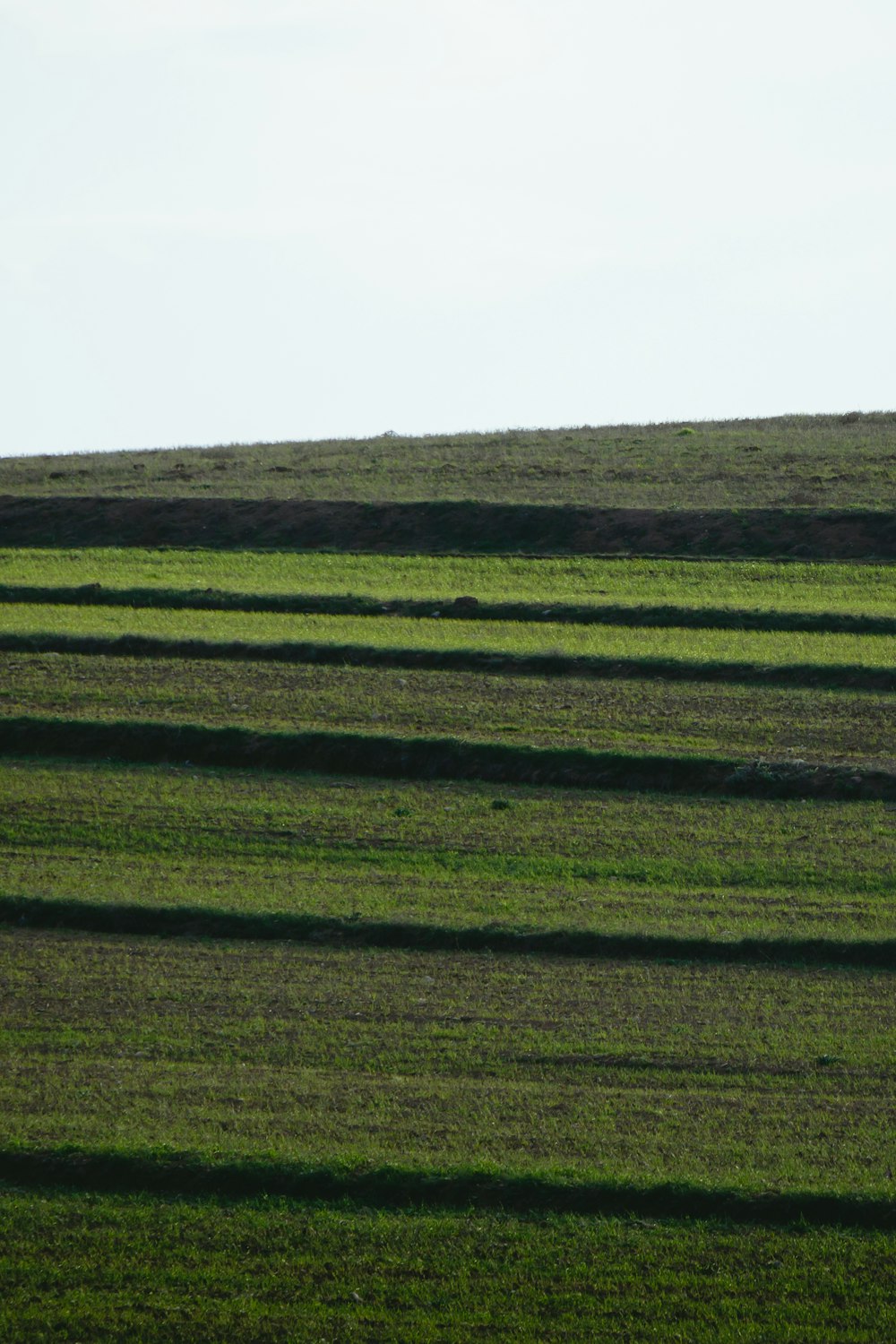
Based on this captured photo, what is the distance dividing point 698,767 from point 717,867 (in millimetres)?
3848

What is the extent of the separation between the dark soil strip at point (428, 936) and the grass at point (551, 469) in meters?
25.6

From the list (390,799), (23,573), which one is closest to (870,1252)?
(390,799)

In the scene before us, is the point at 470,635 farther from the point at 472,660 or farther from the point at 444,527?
the point at 444,527

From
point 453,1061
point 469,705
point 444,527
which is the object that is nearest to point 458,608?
point 469,705

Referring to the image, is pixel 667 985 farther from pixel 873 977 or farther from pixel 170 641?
pixel 170 641

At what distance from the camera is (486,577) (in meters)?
38.8

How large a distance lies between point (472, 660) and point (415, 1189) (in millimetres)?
18467

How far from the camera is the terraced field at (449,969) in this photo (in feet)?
40.1

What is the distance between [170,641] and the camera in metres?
31.7

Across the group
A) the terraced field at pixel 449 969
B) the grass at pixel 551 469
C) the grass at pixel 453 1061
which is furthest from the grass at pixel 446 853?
the grass at pixel 551 469

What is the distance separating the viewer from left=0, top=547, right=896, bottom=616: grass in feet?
117

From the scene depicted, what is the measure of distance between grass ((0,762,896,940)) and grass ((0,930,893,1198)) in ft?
3.80

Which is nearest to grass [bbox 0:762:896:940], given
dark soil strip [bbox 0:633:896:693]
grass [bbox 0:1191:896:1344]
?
dark soil strip [bbox 0:633:896:693]

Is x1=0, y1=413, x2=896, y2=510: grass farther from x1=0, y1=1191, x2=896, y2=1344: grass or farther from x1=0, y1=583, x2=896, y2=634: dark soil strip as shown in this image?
x1=0, y1=1191, x2=896, y2=1344: grass
